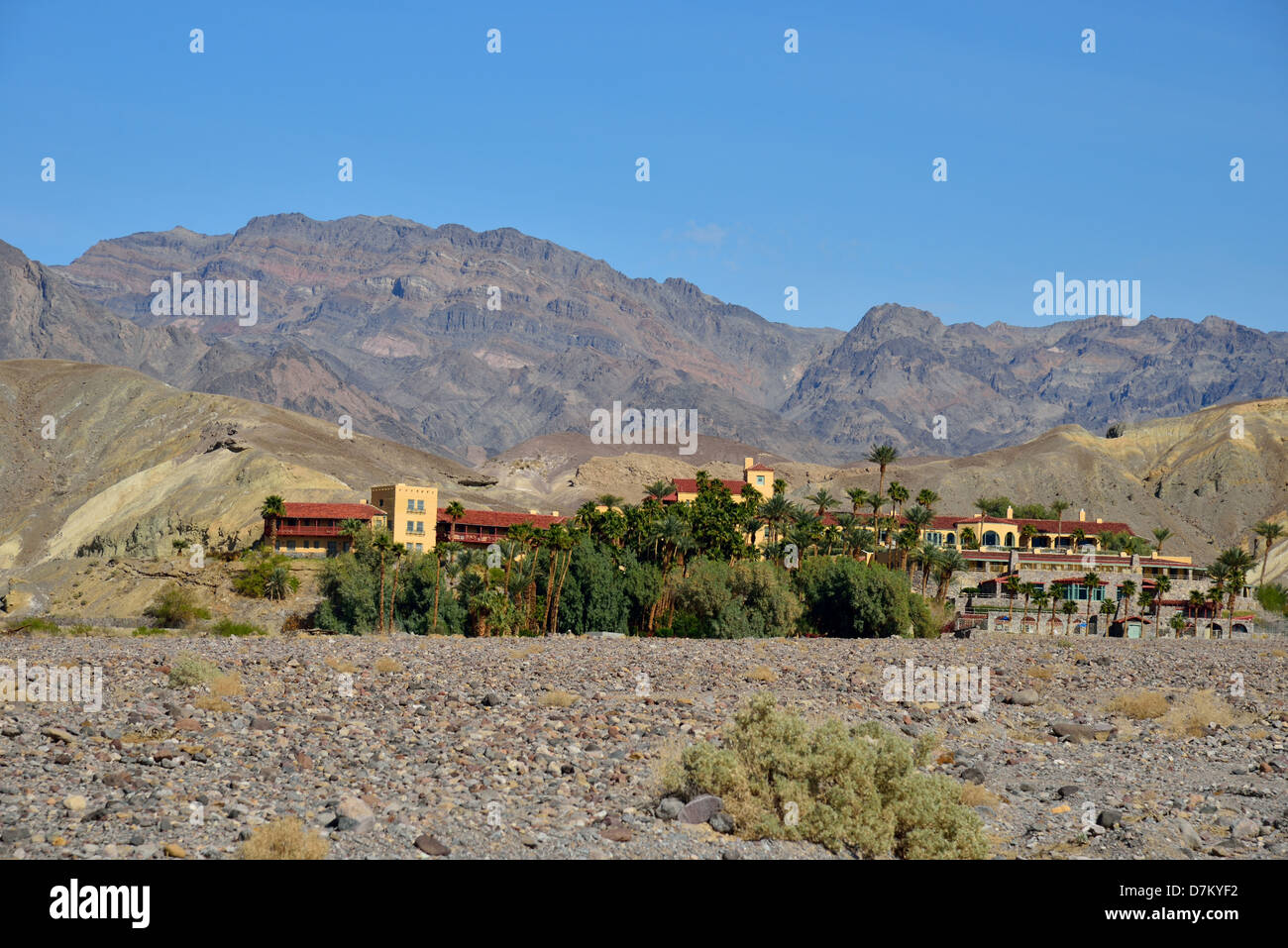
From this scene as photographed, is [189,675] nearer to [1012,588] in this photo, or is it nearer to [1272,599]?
[1012,588]

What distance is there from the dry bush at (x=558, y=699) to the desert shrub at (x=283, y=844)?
12541 millimetres

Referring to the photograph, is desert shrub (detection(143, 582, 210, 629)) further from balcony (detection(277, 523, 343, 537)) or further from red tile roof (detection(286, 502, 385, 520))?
red tile roof (detection(286, 502, 385, 520))

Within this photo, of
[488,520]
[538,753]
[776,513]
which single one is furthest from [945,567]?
[538,753]

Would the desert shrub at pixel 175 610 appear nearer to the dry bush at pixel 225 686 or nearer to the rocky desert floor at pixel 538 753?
the rocky desert floor at pixel 538 753

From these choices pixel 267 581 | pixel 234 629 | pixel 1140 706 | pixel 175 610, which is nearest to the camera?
pixel 1140 706

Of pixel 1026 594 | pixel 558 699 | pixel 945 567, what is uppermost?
pixel 945 567

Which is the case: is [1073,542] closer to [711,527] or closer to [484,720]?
[711,527]

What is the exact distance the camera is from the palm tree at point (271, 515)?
3329 inches

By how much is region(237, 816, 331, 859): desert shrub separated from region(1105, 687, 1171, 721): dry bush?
73.6ft

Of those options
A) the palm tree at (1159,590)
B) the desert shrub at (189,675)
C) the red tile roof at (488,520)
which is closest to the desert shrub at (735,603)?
the palm tree at (1159,590)

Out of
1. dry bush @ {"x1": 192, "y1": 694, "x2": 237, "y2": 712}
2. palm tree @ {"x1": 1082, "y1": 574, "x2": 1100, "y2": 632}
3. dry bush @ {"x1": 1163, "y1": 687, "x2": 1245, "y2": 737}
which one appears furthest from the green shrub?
dry bush @ {"x1": 1163, "y1": 687, "x2": 1245, "y2": 737}

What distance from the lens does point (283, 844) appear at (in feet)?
48.7

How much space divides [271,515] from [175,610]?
2178cm

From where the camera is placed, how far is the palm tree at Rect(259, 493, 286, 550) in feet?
277
